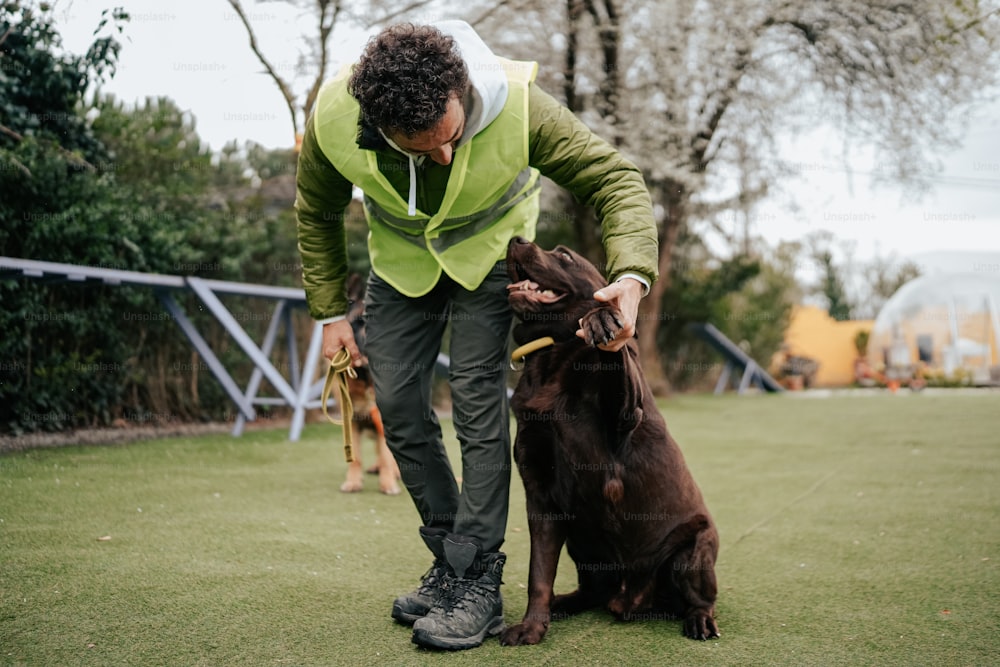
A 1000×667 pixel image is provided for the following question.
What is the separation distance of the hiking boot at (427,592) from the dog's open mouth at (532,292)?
763mm

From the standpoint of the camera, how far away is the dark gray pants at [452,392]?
231 centimetres

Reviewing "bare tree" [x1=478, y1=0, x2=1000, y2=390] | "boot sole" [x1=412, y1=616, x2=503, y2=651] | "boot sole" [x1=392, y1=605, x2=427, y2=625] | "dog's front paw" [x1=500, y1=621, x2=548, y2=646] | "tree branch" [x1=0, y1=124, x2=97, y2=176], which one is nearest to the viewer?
"boot sole" [x1=412, y1=616, x2=503, y2=651]

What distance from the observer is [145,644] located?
201 cm

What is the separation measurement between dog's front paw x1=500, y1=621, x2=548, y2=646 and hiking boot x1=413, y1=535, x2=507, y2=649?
2.4 inches

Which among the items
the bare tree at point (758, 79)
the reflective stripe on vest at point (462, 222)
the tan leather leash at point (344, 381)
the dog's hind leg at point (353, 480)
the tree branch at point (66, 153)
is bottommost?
the dog's hind leg at point (353, 480)

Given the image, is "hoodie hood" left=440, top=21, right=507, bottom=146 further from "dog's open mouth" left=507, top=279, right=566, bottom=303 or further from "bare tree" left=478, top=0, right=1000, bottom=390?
"bare tree" left=478, top=0, right=1000, bottom=390

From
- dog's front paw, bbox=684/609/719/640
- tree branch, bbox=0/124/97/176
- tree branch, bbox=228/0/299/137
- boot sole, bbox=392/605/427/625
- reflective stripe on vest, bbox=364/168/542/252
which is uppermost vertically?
tree branch, bbox=228/0/299/137

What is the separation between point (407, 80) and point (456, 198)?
42cm

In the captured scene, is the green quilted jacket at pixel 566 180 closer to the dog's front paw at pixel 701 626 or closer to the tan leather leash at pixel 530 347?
the tan leather leash at pixel 530 347

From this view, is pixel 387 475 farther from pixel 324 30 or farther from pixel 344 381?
pixel 324 30

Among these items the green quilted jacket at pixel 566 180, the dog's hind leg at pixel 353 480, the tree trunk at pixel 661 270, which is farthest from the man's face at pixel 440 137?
the tree trunk at pixel 661 270

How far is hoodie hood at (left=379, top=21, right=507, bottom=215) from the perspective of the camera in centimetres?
206

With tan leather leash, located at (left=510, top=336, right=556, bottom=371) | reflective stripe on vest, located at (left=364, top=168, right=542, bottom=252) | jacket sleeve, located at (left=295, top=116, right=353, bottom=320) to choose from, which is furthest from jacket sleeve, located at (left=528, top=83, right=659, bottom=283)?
jacket sleeve, located at (left=295, top=116, right=353, bottom=320)

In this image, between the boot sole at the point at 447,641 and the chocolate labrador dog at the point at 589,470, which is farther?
the chocolate labrador dog at the point at 589,470
